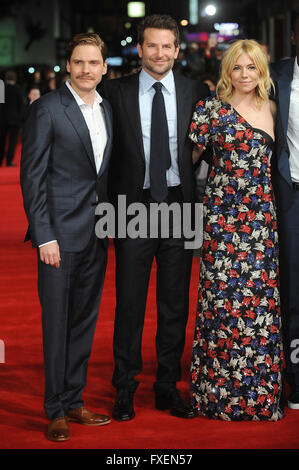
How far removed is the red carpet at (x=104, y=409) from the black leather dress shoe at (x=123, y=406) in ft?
0.15

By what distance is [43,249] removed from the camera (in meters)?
3.86

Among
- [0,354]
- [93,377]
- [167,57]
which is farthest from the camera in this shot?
[0,354]

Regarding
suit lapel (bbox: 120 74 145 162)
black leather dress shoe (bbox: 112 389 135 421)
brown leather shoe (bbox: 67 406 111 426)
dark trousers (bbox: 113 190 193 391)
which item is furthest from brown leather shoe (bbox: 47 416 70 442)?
suit lapel (bbox: 120 74 145 162)

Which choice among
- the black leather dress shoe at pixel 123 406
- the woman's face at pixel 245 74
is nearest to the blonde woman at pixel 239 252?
the woman's face at pixel 245 74

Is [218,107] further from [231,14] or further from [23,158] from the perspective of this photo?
[231,14]

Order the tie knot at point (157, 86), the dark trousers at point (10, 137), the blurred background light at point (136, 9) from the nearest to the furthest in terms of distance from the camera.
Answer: the tie knot at point (157, 86) < the dark trousers at point (10, 137) < the blurred background light at point (136, 9)

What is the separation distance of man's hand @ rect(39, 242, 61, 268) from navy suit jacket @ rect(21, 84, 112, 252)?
0.03m

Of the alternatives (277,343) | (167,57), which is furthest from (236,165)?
(277,343)

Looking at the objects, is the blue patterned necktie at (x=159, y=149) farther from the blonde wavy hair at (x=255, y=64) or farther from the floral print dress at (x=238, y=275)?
the blonde wavy hair at (x=255, y=64)

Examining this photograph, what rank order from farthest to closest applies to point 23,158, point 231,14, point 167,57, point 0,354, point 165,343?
point 231,14 → point 0,354 → point 165,343 → point 167,57 → point 23,158

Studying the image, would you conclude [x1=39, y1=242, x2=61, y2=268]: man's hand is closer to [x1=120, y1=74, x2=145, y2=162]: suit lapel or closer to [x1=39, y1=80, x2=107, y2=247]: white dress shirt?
[x1=39, y1=80, x2=107, y2=247]: white dress shirt

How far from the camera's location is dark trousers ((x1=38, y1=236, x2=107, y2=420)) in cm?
397

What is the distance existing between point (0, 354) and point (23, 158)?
6.22ft

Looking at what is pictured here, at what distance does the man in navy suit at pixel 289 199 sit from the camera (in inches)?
165
